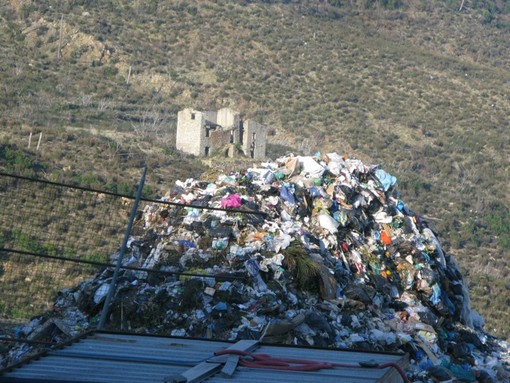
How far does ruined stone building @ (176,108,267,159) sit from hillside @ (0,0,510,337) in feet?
2.91

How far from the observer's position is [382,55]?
5634 cm

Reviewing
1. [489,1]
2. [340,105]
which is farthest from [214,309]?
[489,1]

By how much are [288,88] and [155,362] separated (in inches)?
1840

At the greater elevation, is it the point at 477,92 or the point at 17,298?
the point at 17,298

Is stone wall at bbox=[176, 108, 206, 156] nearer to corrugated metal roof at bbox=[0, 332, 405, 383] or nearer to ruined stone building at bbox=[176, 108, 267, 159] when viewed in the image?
ruined stone building at bbox=[176, 108, 267, 159]

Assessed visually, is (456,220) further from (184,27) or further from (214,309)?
(214,309)

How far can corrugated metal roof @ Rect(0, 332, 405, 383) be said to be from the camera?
14.7ft

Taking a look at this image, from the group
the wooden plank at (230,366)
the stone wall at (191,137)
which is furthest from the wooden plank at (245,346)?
the stone wall at (191,137)

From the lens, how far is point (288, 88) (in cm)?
5116

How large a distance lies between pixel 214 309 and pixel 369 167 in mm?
4680

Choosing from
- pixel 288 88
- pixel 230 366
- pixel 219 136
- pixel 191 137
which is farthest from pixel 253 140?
pixel 230 366

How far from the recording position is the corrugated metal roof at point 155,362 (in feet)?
14.7

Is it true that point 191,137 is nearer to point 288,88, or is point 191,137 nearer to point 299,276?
point 288,88

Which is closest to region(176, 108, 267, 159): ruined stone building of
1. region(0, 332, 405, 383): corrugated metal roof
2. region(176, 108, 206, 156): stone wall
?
region(176, 108, 206, 156): stone wall
